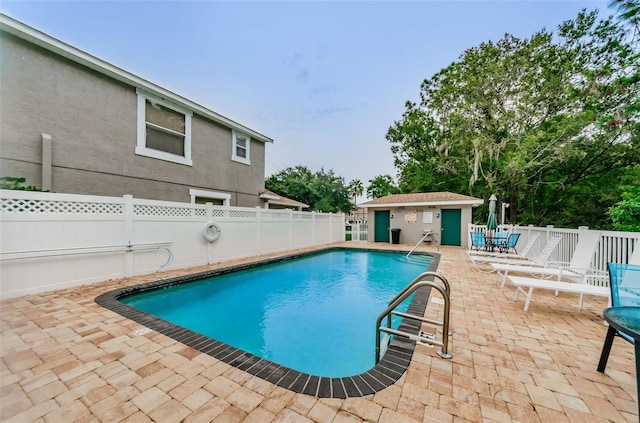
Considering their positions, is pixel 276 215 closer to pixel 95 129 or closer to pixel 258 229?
pixel 258 229

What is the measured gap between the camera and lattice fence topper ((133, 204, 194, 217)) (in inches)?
233

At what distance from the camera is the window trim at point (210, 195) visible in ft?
29.7

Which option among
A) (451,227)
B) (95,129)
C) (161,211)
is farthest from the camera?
(451,227)


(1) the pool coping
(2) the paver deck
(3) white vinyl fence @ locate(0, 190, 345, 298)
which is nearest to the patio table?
(2) the paver deck

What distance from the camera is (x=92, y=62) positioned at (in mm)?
6559

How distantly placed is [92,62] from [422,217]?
48.4ft

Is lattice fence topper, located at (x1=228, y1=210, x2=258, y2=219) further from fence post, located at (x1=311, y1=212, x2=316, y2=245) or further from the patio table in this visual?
the patio table

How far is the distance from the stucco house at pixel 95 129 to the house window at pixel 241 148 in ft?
2.23

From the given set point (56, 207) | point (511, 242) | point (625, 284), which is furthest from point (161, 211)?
point (511, 242)

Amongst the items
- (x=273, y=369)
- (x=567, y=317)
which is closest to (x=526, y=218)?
(x=567, y=317)

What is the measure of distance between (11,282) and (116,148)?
4.29m

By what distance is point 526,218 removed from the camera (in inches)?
731

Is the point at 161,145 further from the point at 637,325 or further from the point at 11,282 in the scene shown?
the point at 637,325

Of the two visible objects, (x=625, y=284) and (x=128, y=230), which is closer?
(x=625, y=284)
